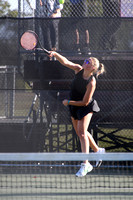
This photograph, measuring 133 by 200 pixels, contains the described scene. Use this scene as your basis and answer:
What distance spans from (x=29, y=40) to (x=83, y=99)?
43.9 inches

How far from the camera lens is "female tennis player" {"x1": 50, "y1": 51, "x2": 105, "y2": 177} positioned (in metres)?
4.76

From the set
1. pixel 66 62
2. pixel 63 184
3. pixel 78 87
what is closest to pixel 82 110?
pixel 78 87

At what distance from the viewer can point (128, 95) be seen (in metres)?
6.51

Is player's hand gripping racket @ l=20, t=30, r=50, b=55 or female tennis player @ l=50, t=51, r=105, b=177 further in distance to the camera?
player's hand gripping racket @ l=20, t=30, r=50, b=55

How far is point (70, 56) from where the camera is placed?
6.36m

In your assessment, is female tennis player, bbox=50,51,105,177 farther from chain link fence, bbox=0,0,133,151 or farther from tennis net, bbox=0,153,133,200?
chain link fence, bbox=0,0,133,151

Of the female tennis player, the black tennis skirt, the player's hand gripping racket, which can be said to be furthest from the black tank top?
the player's hand gripping racket

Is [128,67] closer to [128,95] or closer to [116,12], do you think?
[128,95]

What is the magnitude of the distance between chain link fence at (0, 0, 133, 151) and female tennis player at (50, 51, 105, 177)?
1.20 meters

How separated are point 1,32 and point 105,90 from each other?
Answer: 1914 mm

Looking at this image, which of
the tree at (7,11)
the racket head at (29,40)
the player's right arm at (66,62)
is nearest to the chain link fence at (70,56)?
the tree at (7,11)

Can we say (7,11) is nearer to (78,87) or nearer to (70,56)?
(70,56)

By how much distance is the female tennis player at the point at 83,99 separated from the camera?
4762mm

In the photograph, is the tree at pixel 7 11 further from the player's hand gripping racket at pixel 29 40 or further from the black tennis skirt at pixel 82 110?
the black tennis skirt at pixel 82 110
